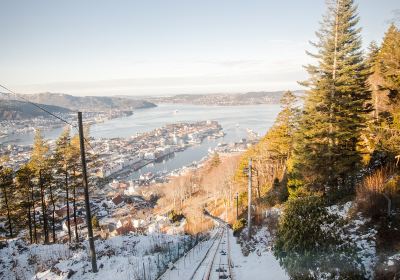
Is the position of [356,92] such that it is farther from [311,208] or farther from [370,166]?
[311,208]

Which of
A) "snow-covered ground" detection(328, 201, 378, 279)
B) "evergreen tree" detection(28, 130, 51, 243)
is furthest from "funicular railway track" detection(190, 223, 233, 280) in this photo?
"evergreen tree" detection(28, 130, 51, 243)

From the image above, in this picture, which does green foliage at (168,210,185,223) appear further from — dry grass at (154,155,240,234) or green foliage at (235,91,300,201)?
green foliage at (235,91,300,201)

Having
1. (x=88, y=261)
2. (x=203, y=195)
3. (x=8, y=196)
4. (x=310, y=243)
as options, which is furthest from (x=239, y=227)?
(x=203, y=195)

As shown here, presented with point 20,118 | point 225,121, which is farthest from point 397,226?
point 225,121

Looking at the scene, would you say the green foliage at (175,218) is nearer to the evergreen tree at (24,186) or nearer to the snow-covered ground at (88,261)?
the evergreen tree at (24,186)

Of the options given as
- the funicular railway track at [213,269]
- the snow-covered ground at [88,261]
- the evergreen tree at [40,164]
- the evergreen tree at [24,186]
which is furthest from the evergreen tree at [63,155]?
the funicular railway track at [213,269]
